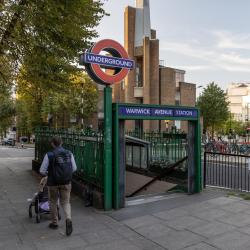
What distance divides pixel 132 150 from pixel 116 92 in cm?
3114

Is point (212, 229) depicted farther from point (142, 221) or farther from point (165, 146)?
point (165, 146)

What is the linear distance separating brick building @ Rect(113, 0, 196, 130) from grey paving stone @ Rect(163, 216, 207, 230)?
3236 cm

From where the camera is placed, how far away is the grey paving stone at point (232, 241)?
202 inches

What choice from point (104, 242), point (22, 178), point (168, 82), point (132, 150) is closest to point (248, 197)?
point (104, 242)

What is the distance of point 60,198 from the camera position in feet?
19.7

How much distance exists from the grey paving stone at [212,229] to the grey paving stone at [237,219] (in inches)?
7.6

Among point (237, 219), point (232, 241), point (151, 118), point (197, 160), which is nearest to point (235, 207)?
point (237, 219)

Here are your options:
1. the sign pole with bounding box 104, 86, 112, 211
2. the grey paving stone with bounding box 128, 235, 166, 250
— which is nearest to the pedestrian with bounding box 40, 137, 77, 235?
the grey paving stone with bounding box 128, 235, 166, 250

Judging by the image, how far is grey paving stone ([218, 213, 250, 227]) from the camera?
628 centimetres

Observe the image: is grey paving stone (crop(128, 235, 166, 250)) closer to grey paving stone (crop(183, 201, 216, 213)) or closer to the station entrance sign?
grey paving stone (crop(183, 201, 216, 213))

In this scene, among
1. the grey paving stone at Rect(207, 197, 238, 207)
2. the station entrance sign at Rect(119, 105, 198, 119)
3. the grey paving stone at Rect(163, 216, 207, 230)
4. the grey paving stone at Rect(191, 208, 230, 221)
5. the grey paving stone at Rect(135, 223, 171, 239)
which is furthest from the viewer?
the grey paving stone at Rect(207, 197, 238, 207)

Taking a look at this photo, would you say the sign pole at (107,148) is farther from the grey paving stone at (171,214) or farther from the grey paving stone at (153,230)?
the grey paving stone at (153,230)

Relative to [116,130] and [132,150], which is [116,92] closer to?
[132,150]

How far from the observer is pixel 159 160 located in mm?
11656
